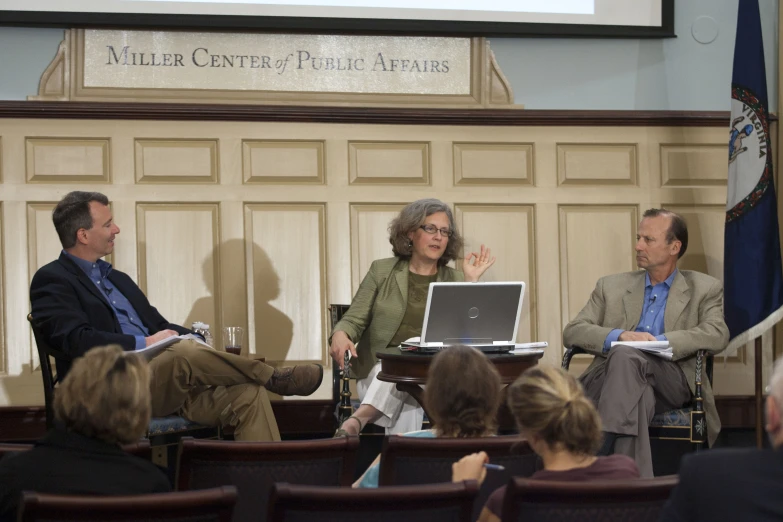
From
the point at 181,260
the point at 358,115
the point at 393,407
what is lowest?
the point at 393,407

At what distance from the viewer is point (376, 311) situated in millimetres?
4430

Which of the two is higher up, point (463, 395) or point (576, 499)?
point (463, 395)

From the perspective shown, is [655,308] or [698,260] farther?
[698,260]

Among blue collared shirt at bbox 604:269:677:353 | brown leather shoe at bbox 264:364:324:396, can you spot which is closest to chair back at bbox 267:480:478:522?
brown leather shoe at bbox 264:364:324:396

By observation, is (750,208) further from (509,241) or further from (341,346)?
(341,346)

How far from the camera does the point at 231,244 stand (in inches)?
205

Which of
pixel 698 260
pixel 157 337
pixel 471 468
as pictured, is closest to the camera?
pixel 471 468

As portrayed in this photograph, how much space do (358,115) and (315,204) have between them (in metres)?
0.55

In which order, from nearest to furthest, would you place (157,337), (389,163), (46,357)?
(46,357), (157,337), (389,163)

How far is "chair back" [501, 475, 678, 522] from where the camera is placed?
1721 millimetres

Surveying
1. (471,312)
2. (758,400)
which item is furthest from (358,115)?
(758,400)

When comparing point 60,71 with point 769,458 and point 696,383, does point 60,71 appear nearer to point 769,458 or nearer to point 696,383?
point 696,383

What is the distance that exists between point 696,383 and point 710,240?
170cm

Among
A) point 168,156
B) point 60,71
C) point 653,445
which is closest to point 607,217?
point 653,445
